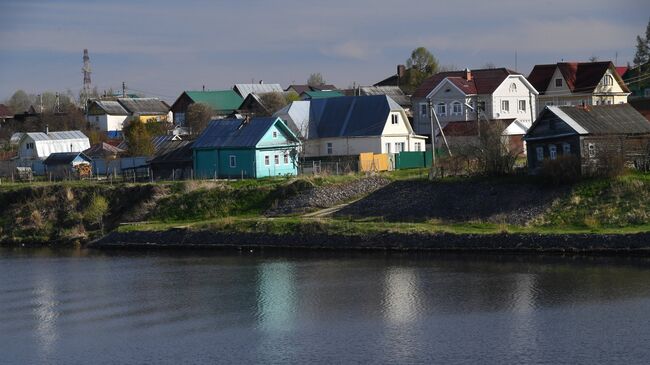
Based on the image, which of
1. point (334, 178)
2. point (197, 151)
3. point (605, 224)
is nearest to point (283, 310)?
point (605, 224)

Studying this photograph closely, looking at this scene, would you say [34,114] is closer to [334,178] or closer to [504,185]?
[334,178]

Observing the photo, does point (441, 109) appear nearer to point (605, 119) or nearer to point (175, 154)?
point (175, 154)

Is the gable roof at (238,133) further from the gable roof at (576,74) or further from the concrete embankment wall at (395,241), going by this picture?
the gable roof at (576,74)

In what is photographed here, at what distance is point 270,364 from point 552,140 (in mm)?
27234

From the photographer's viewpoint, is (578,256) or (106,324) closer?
(106,324)

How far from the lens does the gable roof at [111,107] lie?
10294 centimetres

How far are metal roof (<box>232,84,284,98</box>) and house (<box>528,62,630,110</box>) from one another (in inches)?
1419

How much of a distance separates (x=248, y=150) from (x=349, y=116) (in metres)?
8.58

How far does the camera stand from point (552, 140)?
164ft

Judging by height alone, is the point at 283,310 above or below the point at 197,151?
below

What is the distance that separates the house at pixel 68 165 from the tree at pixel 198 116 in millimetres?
16726

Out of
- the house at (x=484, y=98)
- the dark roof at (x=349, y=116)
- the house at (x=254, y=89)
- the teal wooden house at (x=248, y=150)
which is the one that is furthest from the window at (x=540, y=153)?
the house at (x=254, y=89)

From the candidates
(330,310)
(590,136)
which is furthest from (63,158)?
(330,310)

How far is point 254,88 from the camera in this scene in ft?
354
